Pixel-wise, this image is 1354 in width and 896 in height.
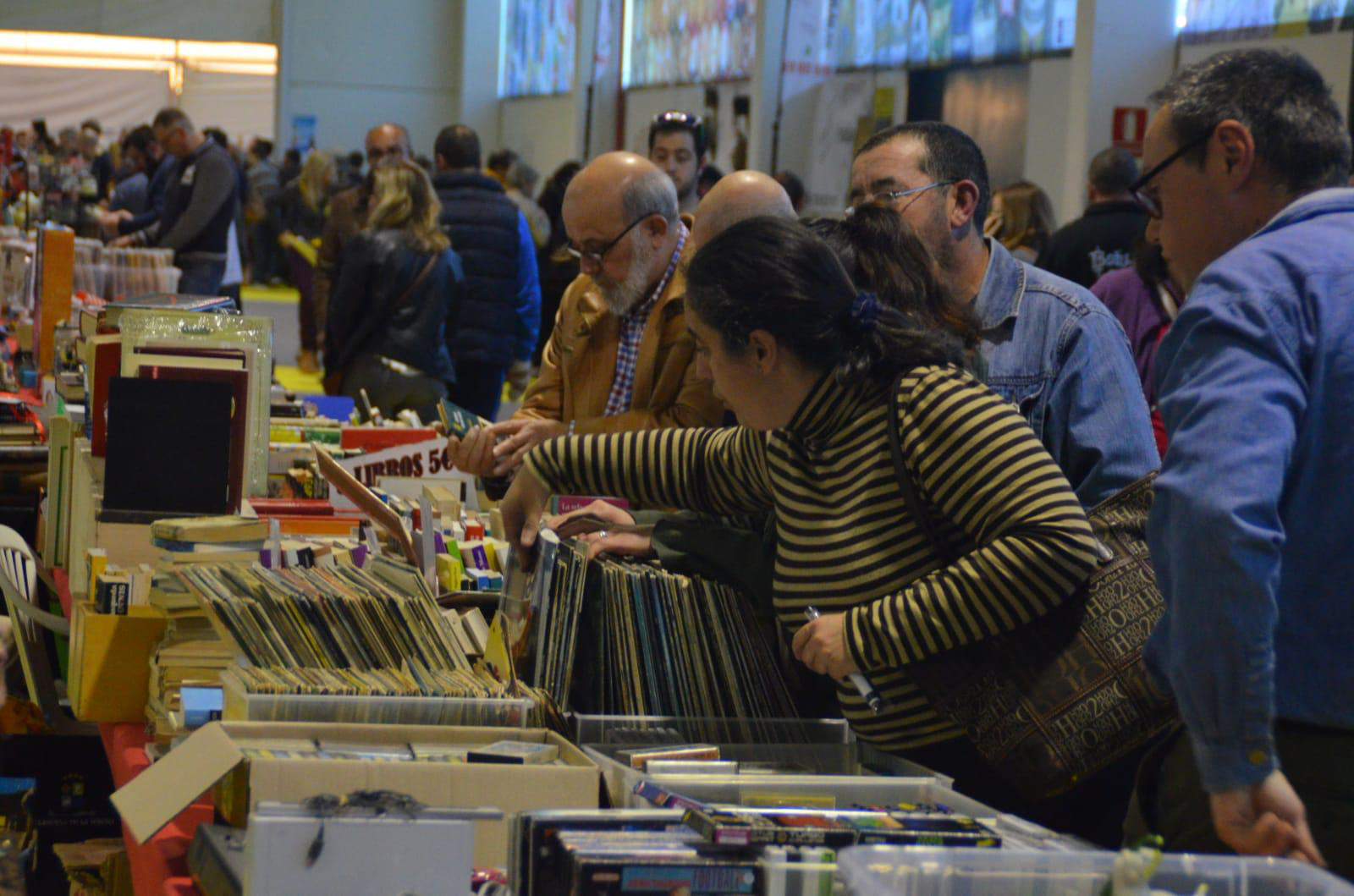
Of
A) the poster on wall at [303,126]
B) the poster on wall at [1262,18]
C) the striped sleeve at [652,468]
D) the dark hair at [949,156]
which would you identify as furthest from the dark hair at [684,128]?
the poster on wall at [303,126]

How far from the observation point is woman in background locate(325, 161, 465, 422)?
5.70 metres

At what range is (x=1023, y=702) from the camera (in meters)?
1.84

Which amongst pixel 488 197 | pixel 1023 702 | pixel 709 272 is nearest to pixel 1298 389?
pixel 1023 702

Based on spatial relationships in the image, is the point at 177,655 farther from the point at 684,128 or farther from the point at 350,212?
the point at 350,212

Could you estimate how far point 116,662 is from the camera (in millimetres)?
2506

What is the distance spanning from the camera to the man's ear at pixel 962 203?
8.10 ft

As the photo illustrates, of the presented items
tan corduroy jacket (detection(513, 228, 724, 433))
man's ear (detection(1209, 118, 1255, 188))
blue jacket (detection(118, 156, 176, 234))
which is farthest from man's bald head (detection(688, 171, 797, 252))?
blue jacket (detection(118, 156, 176, 234))

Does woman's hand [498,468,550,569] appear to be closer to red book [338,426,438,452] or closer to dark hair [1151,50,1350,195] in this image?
dark hair [1151,50,1350,195]

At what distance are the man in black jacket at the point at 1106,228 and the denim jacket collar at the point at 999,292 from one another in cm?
305

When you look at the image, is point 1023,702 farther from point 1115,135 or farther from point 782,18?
point 782,18

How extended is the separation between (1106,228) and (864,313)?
3.80 metres

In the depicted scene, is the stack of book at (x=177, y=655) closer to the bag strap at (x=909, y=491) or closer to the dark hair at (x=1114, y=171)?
the bag strap at (x=909, y=491)

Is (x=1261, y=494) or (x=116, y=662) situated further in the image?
(x=116, y=662)

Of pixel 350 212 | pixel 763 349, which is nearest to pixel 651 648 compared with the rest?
pixel 763 349
